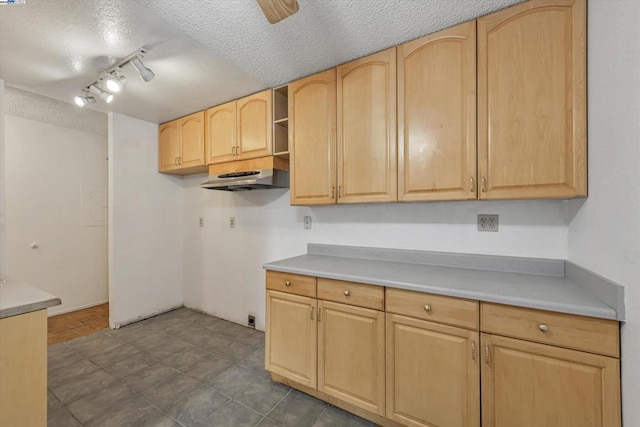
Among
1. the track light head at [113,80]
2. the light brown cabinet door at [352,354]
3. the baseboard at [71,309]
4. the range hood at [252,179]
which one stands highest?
the track light head at [113,80]

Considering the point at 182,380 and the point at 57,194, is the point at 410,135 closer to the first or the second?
the point at 182,380

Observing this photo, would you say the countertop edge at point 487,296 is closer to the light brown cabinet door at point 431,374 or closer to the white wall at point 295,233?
the light brown cabinet door at point 431,374

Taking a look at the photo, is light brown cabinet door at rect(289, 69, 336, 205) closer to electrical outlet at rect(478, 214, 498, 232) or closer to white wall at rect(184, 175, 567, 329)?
white wall at rect(184, 175, 567, 329)

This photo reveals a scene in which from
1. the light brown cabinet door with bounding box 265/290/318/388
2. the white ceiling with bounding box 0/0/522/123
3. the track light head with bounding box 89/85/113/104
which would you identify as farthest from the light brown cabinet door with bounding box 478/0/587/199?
the track light head with bounding box 89/85/113/104

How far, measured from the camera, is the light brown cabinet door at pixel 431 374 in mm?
1268

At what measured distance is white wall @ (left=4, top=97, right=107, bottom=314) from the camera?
301 cm

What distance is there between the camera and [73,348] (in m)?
2.45

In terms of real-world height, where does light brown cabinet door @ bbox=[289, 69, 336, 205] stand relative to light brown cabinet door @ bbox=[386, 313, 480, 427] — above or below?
above

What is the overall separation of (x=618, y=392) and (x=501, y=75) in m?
1.48

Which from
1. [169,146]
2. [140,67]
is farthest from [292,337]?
[169,146]

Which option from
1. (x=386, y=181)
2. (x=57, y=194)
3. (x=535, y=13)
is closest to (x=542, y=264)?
(x=386, y=181)

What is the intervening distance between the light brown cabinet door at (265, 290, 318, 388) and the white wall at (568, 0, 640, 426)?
4.59ft

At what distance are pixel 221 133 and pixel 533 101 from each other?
2440 mm

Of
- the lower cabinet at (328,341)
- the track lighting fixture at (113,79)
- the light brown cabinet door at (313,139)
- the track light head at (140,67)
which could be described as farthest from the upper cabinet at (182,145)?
the lower cabinet at (328,341)
